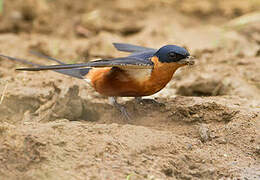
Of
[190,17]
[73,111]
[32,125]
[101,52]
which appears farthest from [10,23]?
[32,125]

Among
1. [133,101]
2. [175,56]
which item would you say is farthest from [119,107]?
[175,56]

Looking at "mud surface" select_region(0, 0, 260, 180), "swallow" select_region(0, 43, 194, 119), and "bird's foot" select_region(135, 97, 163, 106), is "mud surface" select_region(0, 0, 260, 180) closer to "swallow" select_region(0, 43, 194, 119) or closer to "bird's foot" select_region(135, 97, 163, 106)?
"bird's foot" select_region(135, 97, 163, 106)

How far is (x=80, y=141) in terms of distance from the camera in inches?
129

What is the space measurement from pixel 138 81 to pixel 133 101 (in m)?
0.47

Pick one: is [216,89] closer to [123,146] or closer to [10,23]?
[123,146]

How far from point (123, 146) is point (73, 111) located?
114 cm

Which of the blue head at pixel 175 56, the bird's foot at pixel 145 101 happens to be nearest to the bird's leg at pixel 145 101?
the bird's foot at pixel 145 101

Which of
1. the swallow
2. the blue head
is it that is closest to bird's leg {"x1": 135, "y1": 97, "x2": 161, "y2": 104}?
the swallow

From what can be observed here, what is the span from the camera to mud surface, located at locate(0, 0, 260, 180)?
123 inches

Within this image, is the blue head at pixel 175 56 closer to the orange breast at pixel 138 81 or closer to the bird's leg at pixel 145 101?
the orange breast at pixel 138 81

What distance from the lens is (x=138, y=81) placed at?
13.6ft

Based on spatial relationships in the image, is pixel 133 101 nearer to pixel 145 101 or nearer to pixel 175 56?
pixel 145 101

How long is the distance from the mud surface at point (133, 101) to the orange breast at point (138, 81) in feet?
0.80

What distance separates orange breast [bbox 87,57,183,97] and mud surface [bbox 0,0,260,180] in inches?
9.6
